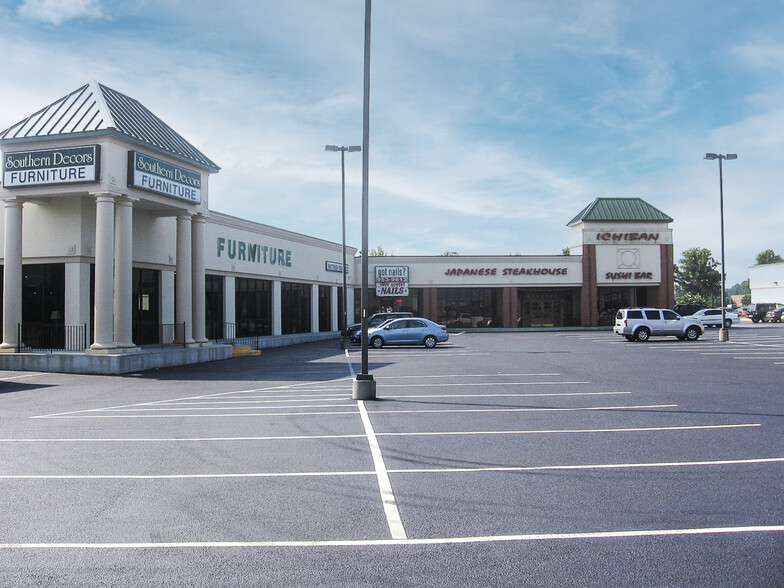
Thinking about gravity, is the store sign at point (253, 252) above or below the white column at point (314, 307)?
above

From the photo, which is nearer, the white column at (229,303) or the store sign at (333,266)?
the white column at (229,303)

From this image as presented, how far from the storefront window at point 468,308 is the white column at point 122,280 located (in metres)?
33.2

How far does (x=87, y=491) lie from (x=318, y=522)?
108 inches

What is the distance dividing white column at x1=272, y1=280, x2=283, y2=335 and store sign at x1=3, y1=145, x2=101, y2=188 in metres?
16.4

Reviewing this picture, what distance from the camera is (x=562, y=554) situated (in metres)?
5.05

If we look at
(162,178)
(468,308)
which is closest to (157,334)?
(162,178)

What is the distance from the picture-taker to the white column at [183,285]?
24484mm

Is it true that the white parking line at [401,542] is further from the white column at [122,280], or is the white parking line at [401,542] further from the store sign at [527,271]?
the store sign at [527,271]

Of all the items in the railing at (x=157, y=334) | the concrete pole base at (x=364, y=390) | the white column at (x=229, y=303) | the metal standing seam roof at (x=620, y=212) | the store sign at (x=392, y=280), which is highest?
the metal standing seam roof at (x=620, y=212)

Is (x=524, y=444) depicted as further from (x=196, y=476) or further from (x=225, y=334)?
(x=225, y=334)

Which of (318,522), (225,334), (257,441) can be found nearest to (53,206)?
(225,334)

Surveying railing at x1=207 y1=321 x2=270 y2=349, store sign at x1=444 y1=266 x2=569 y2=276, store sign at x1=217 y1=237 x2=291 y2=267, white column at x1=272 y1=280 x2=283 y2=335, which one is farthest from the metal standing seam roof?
railing at x1=207 y1=321 x2=270 y2=349

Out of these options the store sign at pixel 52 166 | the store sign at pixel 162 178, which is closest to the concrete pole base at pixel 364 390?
the store sign at pixel 162 178

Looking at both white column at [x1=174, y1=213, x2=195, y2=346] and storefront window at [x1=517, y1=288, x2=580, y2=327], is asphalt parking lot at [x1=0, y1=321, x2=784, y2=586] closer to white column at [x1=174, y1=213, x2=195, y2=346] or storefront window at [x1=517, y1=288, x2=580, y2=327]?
white column at [x1=174, y1=213, x2=195, y2=346]
